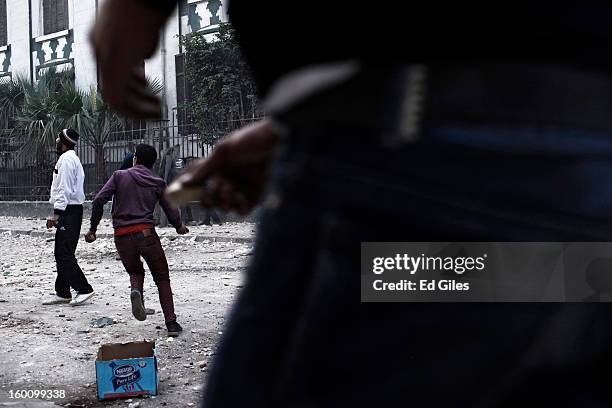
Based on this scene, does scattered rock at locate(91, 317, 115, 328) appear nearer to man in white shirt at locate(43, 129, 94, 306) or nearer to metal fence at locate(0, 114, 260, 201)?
man in white shirt at locate(43, 129, 94, 306)

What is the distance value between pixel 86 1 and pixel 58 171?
14.8 meters

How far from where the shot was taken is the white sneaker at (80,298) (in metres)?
7.51

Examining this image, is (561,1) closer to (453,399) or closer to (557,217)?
(557,217)

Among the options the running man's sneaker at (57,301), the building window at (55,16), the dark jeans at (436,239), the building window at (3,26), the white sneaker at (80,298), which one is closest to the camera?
the dark jeans at (436,239)

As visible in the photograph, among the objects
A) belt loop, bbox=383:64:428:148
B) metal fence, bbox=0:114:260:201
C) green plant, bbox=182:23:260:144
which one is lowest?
belt loop, bbox=383:64:428:148

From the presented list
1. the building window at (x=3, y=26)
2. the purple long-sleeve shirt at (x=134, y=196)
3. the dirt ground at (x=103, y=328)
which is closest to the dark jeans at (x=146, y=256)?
the purple long-sleeve shirt at (x=134, y=196)

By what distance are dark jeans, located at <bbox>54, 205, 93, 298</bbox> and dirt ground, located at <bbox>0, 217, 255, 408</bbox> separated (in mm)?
251

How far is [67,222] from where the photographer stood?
762 cm

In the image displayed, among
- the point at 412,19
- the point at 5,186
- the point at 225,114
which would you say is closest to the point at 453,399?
the point at 412,19

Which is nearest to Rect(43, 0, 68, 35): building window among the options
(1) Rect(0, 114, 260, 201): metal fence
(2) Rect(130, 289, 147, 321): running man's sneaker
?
(1) Rect(0, 114, 260, 201): metal fence

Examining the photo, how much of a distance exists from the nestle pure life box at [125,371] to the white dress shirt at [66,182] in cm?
339

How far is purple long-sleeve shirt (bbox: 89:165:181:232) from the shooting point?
641 centimetres

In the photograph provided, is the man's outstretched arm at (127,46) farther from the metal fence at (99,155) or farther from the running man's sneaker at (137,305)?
the metal fence at (99,155)

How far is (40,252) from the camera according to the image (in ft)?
42.3
